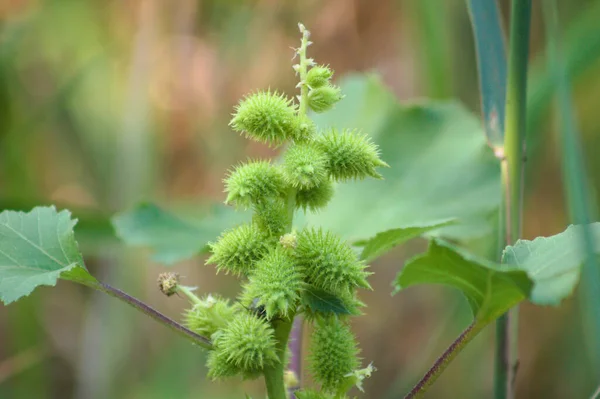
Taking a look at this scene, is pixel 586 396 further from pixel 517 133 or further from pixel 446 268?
pixel 446 268

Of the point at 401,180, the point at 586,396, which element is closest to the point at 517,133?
the point at 401,180

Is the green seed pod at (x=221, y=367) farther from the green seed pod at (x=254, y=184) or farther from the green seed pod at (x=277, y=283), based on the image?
the green seed pod at (x=254, y=184)

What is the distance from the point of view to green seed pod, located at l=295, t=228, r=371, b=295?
75 cm

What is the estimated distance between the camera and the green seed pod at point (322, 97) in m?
0.83

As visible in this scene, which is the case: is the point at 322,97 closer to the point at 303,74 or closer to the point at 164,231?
the point at 303,74

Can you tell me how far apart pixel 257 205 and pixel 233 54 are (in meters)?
1.76

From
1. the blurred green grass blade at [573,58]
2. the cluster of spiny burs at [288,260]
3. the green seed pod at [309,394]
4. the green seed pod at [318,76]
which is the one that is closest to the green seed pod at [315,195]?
the cluster of spiny burs at [288,260]

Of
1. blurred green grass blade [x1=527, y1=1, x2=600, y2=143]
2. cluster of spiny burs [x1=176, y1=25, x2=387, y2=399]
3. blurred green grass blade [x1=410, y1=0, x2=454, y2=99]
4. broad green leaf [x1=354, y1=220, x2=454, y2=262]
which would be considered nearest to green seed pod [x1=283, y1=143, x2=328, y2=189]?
cluster of spiny burs [x1=176, y1=25, x2=387, y2=399]

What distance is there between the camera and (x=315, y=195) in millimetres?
851

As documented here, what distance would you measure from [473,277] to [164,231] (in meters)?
0.74

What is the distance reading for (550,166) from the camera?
2.30m

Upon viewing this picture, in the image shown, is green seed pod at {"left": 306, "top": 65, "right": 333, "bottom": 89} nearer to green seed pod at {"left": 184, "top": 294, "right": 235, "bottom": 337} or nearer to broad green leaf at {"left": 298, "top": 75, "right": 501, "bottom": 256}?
green seed pod at {"left": 184, "top": 294, "right": 235, "bottom": 337}

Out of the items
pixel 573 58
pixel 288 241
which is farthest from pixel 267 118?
pixel 573 58

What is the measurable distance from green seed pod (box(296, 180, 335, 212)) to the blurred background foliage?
87cm
